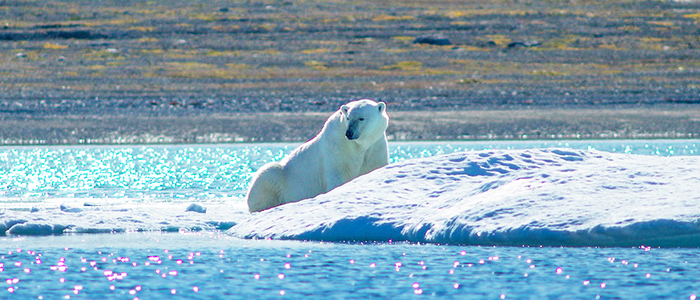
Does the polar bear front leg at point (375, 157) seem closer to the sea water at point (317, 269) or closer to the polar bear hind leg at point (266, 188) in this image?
the polar bear hind leg at point (266, 188)

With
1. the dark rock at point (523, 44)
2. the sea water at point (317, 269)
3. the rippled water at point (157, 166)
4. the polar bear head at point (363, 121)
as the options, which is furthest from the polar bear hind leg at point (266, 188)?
the dark rock at point (523, 44)

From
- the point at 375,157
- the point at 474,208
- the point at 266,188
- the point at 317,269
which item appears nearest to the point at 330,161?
the point at 375,157

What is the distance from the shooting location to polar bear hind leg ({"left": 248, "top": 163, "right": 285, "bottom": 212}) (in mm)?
9562

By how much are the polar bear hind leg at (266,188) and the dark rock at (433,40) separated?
107ft

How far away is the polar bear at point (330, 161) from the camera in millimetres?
9023

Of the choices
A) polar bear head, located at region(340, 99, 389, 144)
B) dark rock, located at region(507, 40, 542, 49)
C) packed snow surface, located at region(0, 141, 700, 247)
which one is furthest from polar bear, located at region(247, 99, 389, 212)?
dark rock, located at region(507, 40, 542, 49)

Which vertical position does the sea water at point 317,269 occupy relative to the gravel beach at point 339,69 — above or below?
below

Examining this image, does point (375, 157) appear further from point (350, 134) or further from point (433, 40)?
point (433, 40)

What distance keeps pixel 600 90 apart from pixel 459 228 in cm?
2550

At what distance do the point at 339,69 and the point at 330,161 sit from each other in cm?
2833

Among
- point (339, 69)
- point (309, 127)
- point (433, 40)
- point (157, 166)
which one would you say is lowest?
point (157, 166)

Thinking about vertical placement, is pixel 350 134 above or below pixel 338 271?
above

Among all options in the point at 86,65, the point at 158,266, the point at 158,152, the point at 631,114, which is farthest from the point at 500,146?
the point at 86,65

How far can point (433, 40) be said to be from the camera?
42000 mm
